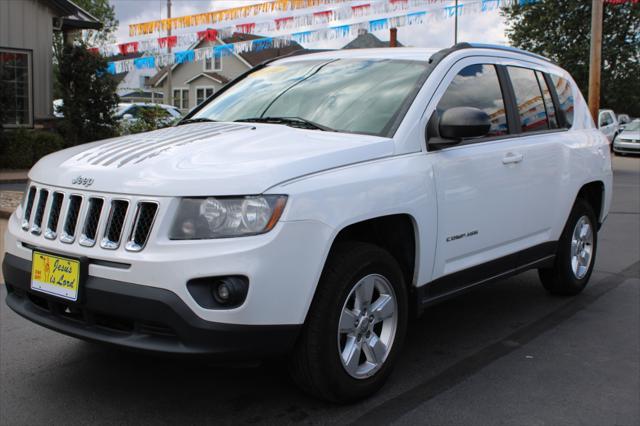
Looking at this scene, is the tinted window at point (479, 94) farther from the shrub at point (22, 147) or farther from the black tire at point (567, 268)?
the shrub at point (22, 147)

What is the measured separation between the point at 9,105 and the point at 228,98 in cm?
1124

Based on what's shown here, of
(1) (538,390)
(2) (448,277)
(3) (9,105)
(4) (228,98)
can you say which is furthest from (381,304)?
(3) (9,105)

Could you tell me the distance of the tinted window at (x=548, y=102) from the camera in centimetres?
530

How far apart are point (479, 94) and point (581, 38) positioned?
33.4m

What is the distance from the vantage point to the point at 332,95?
4.24 m

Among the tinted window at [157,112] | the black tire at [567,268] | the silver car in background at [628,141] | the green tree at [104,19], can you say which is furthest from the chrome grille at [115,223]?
the green tree at [104,19]

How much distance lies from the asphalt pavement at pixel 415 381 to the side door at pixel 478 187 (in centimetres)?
51

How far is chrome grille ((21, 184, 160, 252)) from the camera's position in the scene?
3.06 m

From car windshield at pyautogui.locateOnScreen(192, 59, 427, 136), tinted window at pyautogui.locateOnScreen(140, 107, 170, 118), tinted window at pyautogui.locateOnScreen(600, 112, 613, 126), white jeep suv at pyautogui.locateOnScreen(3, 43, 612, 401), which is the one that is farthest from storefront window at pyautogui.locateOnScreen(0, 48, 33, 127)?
tinted window at pyautogui.locateOnScreen(600, 112, 613, 126)

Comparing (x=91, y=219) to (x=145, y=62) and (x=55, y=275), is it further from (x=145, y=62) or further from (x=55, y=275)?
(x=145, y=62)

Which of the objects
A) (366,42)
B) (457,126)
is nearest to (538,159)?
(457,126)

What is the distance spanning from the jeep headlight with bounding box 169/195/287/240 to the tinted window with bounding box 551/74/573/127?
3.30m

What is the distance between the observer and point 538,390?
150 inches

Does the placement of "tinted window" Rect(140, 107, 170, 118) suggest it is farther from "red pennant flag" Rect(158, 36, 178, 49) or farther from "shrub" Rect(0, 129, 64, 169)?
"red pennant flag" Rect(158, 36, 178, 49)
